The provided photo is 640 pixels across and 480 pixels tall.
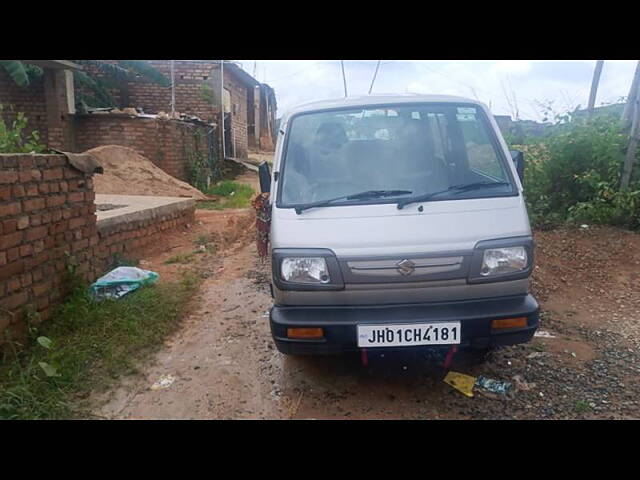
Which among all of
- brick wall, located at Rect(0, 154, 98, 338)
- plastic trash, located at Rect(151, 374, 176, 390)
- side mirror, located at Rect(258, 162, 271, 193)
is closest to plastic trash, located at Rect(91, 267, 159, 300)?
brick wall, located at Rect(0, 154, 98, 338)

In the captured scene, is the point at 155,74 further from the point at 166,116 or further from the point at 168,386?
the point at 168,386

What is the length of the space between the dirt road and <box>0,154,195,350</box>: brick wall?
41.0 inches

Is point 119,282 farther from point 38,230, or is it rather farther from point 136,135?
point 136,135

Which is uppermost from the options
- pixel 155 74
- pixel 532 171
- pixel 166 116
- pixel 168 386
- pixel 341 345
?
pixel 155 74

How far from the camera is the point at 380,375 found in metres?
3.16

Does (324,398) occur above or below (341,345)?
below

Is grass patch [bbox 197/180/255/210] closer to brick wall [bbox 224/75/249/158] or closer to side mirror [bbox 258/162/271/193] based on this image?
brick wall [bbox 224/75/249/158]

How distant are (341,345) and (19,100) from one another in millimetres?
12366

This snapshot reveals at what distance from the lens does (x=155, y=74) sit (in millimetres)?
13727

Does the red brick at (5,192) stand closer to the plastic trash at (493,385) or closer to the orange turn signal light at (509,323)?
the orange turn signal light at (509,323)

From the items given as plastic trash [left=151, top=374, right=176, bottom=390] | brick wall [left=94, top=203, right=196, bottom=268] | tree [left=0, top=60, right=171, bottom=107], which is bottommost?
plastic trash [left=151, top=374, right=176, bottom=390]

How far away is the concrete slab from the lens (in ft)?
17.3

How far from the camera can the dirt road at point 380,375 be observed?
2.80m

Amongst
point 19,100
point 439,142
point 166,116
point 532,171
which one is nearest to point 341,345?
point 439,142
